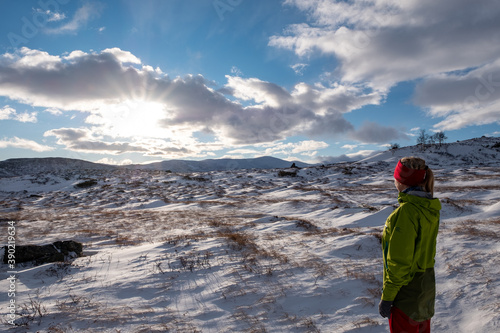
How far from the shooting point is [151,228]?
46.1 ft

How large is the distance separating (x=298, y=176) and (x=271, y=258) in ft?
138

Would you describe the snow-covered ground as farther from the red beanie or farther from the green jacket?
the red beanie

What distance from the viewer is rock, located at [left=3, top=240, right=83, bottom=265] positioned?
8.17 meters

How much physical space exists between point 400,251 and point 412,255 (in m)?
0.14

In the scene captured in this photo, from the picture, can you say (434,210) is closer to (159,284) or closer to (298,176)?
(159,284)

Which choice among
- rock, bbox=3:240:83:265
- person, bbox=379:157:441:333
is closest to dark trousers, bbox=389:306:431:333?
person, bbox=379:157:441:333

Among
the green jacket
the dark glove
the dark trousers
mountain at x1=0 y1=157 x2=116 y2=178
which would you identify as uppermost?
mountain at x1=0 y1=157 x2=116 y2=178

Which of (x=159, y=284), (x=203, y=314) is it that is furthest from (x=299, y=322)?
(x=159, y=284)

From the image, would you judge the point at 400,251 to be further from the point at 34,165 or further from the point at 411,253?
the point at 34,165

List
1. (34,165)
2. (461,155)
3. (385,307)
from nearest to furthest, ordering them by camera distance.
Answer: (385,307) < (461,155) < (34,165)

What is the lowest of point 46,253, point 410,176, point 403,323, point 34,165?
point 46,253

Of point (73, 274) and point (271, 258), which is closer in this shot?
point (73, 274)

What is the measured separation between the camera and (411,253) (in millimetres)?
2543

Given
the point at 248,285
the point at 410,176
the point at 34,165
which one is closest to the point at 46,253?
the point at 248,285
